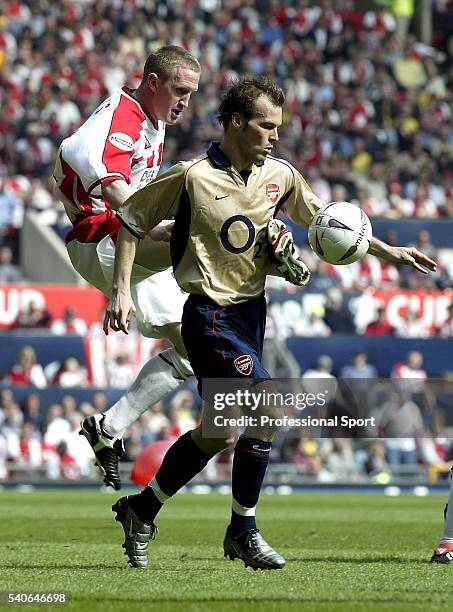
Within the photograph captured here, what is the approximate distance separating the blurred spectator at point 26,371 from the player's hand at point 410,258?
45.0 ft

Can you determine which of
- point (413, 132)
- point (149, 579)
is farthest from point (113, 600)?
point (413, 132)

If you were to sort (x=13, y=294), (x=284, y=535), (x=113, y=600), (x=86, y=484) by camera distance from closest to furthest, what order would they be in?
(x=113, y=600) → (x=284, y=535) → (x=86, y=484) → (x=13, y=294)

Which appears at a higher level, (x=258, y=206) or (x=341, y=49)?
(x=258, y=206)

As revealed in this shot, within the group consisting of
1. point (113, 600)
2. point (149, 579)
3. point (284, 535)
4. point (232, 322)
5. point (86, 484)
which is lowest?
point (86, 484)

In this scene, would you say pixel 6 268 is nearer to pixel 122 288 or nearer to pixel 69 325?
pixel 69 325

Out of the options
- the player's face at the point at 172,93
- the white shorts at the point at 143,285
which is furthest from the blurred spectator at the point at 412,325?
the player's face at the point at 172,93

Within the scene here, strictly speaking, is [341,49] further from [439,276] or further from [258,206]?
[258,206]

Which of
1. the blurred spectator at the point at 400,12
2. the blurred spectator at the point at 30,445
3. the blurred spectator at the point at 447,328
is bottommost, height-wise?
the blurred spectator at the point at 30,445

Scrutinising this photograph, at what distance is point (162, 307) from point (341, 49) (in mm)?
23441

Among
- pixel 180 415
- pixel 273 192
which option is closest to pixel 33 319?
pixel 180 415

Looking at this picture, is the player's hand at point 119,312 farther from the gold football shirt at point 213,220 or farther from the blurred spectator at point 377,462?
the blurred spectator at point 377,462

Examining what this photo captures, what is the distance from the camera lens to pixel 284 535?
10.3m

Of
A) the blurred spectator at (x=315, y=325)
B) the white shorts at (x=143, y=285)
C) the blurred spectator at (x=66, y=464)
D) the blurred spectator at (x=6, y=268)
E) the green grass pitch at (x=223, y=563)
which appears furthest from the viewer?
the blurred spectator at (x=6, y=268)

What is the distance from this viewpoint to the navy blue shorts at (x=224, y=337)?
269 inches
